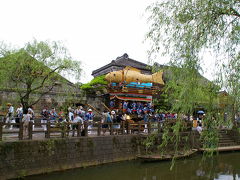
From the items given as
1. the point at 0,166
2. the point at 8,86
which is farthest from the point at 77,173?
the point at 8,86

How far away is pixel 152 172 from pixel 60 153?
4.06 m

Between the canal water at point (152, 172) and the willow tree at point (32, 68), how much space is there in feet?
12.5

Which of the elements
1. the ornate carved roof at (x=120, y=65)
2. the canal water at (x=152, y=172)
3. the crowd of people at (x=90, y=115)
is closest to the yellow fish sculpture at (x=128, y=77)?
the crowd of people at (x=90, y=115)

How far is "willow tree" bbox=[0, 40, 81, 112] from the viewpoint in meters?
10.3

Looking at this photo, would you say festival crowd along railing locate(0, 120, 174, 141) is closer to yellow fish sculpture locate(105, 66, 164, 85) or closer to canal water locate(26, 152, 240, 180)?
canal water locate(26, 152, 240, 180)

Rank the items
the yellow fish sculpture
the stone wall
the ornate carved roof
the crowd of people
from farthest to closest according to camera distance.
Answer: the ornate carved roof
the yellow fish sculpture
the crowd of people
the stone wall

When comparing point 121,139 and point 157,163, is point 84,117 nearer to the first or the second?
point 121,139

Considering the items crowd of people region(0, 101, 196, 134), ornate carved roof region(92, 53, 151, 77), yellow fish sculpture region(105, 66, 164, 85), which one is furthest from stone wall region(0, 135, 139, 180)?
ornate carved roof region(92, 53, 151, 77)

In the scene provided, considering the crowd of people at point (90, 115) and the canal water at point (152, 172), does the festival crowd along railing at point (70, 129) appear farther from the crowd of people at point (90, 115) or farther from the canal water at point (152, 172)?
the canal water at point (152, 172)

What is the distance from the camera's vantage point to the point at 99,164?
11.3 meters

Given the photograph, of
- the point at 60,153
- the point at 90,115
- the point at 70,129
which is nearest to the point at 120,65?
the point at 90,115

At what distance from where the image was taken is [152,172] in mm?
10680

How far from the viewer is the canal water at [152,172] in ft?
31.5

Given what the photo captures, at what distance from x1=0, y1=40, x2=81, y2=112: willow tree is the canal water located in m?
3.80
